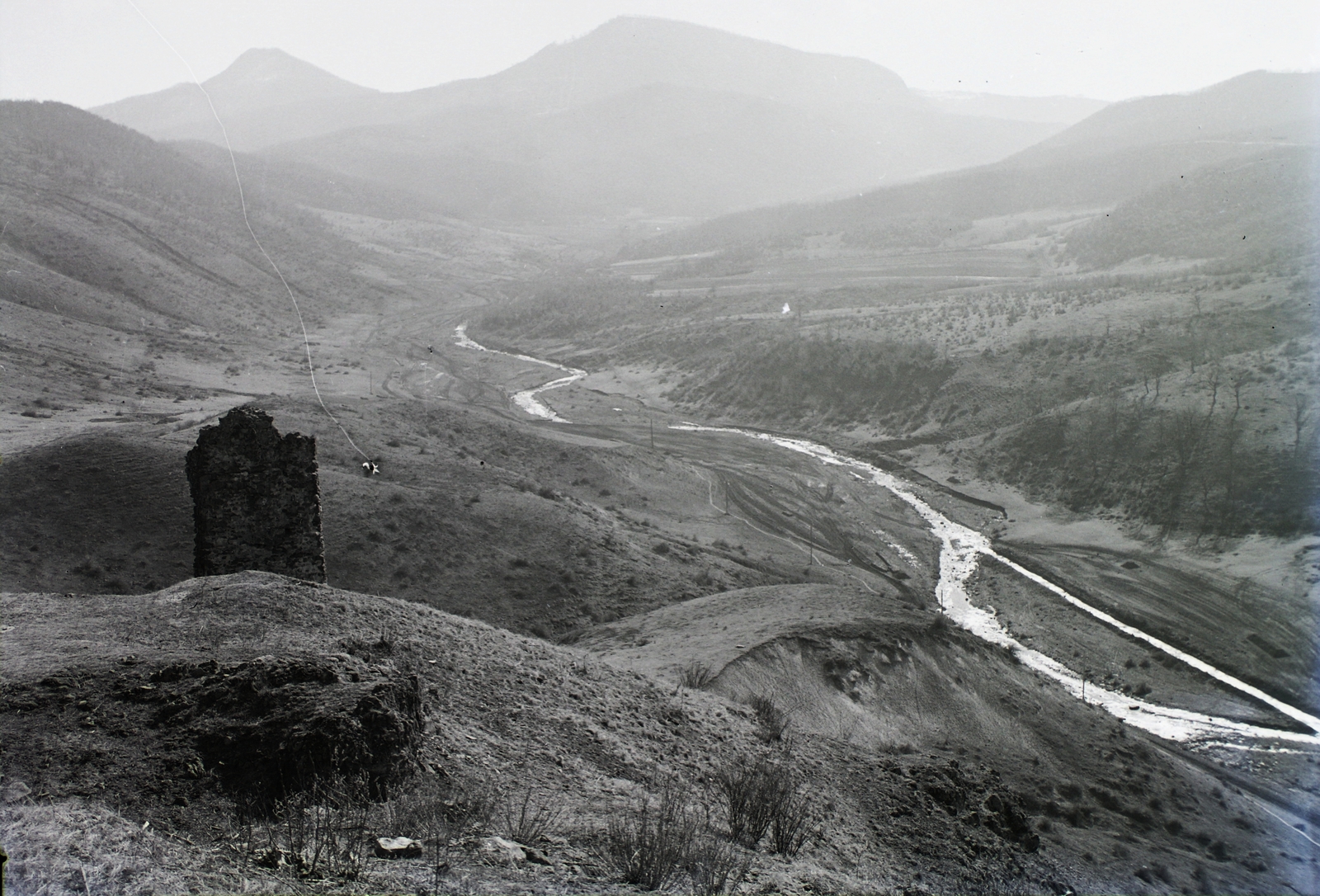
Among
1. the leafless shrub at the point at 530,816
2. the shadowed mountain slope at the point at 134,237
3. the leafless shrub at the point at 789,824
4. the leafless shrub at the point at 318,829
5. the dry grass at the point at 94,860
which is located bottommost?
the leafless shrub at the point at 789,824

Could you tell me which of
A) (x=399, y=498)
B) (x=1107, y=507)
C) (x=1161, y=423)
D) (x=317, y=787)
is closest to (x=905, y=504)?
(x=1107, y=507)

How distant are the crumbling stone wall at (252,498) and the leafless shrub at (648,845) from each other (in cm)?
1095

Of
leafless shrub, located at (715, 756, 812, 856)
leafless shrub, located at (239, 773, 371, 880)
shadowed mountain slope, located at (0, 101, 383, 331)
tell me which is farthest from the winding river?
shadowed mountain slope, located at (0, 101, 383, 331)

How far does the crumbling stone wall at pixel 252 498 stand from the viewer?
58.7 feet

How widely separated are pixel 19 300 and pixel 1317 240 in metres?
78.6

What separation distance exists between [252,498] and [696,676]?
29.5ft

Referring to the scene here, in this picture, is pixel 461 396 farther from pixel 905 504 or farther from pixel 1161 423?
pixel 1161 423

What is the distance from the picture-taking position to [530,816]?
377 inches

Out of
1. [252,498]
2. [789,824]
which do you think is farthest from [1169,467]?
[252,498]

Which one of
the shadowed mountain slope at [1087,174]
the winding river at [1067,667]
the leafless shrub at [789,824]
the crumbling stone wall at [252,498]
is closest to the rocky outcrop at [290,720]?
the leafless shrub at [789,824]

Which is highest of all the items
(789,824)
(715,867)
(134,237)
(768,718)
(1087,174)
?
(1087,174)

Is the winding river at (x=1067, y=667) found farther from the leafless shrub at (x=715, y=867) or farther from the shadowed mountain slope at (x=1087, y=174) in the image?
the shadowed mountain slope at (x=1087, y=174)

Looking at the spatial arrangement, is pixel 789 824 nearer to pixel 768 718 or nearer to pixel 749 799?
pixel 749 799

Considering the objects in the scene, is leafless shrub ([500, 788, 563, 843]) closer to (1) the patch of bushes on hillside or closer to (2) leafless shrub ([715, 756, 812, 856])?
(2) leafless shrub ([715, 756, 812, 856])
